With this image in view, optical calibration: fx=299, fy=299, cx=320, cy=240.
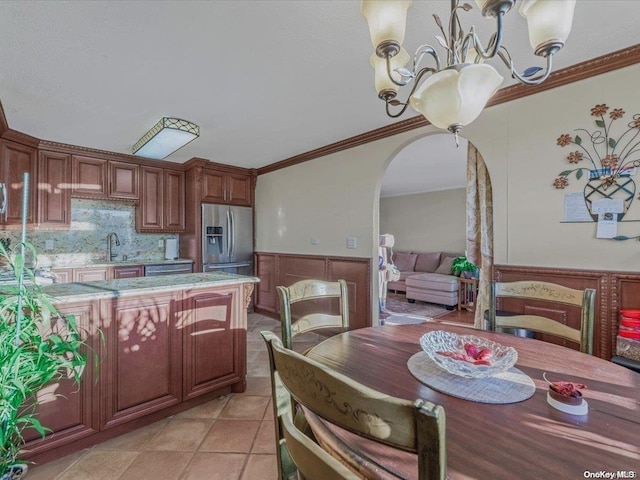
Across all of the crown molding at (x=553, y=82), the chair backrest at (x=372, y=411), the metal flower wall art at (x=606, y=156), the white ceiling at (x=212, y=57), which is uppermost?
the white ceiling at (x=212, y=57)

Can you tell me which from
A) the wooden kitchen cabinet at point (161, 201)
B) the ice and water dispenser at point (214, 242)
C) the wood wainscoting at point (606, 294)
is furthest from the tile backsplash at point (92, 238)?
the wood wainscoting at point (606, 294)

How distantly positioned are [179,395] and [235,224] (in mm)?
2900

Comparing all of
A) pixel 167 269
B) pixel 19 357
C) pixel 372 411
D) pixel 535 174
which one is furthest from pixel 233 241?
pixel 372 411

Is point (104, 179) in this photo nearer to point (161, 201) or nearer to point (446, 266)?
point (161, 201)

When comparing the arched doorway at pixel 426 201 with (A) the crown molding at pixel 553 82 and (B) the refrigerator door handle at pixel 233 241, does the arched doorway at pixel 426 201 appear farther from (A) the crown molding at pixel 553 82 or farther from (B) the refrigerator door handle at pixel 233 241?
(B) the refrigerator door handle at pixel 233 241

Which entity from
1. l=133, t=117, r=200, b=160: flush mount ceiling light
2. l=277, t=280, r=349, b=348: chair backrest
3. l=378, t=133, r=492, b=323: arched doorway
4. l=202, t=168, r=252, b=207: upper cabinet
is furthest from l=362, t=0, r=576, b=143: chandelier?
l=202, t=168, r=252, b=207: upper cabinet

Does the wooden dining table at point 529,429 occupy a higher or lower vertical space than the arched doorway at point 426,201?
lower

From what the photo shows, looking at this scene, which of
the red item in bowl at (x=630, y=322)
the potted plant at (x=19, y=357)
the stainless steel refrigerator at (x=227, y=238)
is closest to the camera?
the potted plant at (x=19, y=357)

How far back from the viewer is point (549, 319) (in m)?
1.63

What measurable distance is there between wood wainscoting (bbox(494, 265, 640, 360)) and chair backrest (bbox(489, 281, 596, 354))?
0.57 meters

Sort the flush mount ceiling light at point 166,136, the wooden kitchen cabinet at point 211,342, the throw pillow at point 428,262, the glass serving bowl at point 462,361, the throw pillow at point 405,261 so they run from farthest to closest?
the throw pillow at point 405,261 < the throw pillow at point 428,262 < the flush mount ceiling light at point 166,136 < the wooden kitchen cabinet at point 211,342 < the glass serving bowl at point 462,361

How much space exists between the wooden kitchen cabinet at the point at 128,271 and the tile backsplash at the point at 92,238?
59cm

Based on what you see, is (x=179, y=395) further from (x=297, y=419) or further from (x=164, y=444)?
(x=297, y=419)

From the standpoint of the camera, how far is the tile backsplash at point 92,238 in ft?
12.1
